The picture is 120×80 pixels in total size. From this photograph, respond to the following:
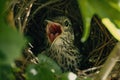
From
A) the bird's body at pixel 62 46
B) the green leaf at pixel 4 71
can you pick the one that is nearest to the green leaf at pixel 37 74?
the green leaf at pixel 4 71

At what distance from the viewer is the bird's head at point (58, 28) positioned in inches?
82.9

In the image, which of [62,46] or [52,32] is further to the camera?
[62,46]

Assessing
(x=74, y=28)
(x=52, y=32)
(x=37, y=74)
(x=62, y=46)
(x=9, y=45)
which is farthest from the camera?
(x=74, y=28)

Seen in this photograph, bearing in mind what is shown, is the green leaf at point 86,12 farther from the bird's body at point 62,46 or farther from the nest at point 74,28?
the nest at point 74,28

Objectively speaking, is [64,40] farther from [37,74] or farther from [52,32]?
[37,74]

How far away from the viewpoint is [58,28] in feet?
7.11

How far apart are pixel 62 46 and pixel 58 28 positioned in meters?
0.15

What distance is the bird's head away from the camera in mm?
2105

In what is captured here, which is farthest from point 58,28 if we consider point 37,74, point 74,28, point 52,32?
point 37,74

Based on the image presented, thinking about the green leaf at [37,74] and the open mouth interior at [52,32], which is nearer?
the green leaf at [37,74]

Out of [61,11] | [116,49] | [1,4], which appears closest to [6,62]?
[1,4]

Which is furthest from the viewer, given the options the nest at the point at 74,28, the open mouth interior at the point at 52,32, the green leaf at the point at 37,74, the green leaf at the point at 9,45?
the nest at the point at 74,28

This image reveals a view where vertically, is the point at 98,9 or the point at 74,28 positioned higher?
the point at 74,28

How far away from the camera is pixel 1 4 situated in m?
0.26
